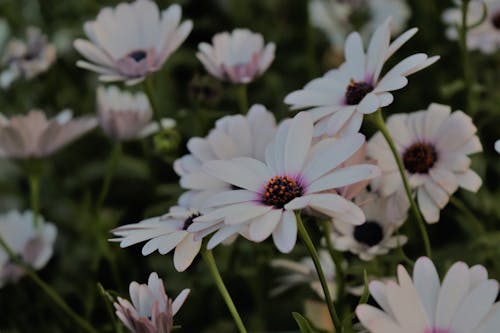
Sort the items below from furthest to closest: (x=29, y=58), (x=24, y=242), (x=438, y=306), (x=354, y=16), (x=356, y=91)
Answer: (x=354, y=16), (x=29, y=58), (x=24, y=242), (x=356, y=91), (x=438, y=306)

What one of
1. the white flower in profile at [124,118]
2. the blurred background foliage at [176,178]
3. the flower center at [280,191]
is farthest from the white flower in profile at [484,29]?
the flower center at [280,191]

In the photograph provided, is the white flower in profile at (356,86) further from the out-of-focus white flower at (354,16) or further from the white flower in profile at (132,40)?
the out-of-focus white flower at (354,16)

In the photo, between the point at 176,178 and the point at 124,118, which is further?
the point at 176,178

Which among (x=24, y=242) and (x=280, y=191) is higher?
(x=280, y=191)

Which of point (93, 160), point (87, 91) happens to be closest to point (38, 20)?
point (87, 91)

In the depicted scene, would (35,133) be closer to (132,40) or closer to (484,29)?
(132,40)

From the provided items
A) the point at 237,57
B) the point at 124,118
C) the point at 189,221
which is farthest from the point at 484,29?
the point at 189,221
